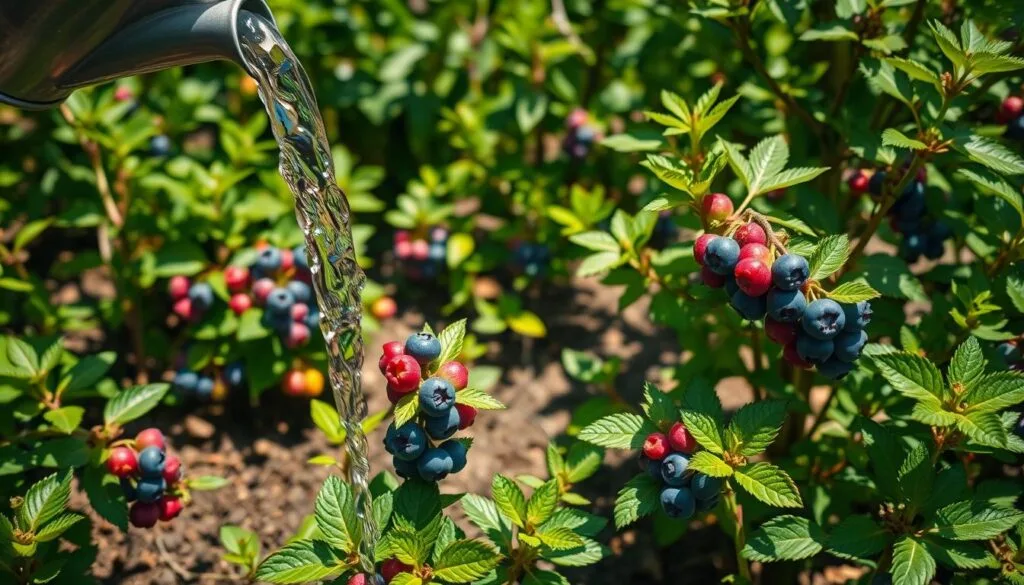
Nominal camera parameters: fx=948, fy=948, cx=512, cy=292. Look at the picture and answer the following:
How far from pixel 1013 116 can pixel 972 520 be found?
3.17ft

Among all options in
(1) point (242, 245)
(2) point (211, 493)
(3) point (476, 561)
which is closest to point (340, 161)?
(1) point (242, 245)

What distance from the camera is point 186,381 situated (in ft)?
7.99

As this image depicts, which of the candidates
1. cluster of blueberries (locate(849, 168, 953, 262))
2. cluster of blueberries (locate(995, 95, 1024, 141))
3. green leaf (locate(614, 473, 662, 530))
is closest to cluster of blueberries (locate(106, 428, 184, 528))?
green leaf (locate(614, 473, 662, 530))

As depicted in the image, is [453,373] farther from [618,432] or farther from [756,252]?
[756,252]

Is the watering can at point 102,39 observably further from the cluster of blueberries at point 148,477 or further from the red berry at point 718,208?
the red berry at point 718,208

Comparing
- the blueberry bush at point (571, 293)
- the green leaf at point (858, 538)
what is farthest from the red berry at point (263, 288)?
the green leaf at point (858, 538)

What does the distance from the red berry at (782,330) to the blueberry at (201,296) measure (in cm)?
144

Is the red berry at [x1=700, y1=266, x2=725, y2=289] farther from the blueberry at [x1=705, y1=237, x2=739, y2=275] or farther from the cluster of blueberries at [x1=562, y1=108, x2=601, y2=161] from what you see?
the cluster of blueberries at [x1=562, y1=108, x2=601, y2=161]

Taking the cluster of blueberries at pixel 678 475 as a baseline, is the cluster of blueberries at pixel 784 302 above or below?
above

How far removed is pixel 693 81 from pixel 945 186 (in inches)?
34.5

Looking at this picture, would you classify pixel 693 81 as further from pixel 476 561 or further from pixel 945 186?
pixel 476 561

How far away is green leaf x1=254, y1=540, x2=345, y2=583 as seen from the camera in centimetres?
164

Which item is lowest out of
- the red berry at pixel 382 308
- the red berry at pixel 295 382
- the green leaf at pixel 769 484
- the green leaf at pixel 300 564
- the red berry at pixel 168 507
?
the red berry at pixel 382 308

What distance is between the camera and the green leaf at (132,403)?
6.61 feet
